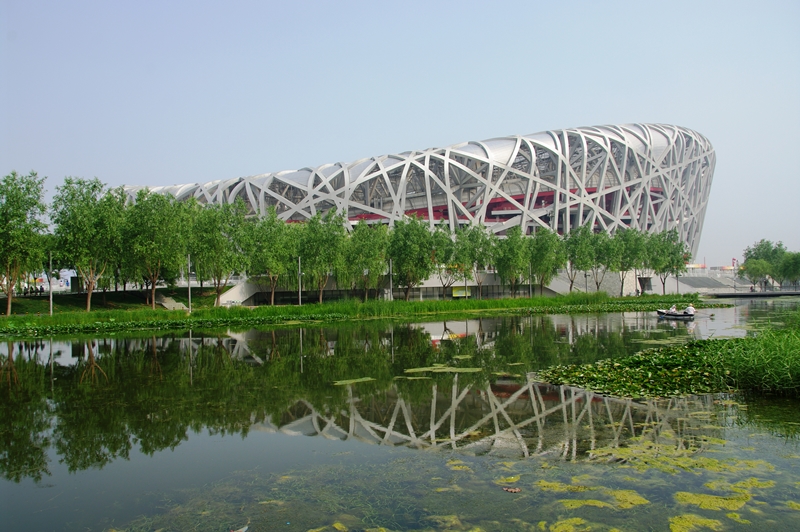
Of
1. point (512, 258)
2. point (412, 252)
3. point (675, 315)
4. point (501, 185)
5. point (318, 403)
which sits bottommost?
point (318, 403)

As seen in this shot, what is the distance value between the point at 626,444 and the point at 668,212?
68140 mm

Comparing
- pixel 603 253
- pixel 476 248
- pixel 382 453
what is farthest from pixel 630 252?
pixel 382 453

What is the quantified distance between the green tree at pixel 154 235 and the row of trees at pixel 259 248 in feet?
0.22

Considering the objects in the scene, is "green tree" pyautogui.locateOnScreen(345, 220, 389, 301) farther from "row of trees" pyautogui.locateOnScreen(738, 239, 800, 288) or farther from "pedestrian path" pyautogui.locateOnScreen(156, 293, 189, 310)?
"row of trees" pyautogui.locateOnScreen(738, 239, 800, 288)

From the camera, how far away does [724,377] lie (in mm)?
10062

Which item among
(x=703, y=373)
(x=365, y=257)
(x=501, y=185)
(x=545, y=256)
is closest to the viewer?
(x=703, y=373)

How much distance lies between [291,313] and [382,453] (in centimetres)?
2303

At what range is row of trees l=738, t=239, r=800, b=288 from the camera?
217 feet

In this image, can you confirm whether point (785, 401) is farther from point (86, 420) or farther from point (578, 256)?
point (578, 256)

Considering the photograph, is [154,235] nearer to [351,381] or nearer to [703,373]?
[351,381]

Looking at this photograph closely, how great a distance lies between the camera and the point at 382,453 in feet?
21.8

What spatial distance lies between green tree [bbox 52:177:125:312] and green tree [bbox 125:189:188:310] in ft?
3.96

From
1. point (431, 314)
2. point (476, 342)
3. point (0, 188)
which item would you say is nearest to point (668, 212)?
point (431, 314)

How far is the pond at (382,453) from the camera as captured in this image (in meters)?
4.99
